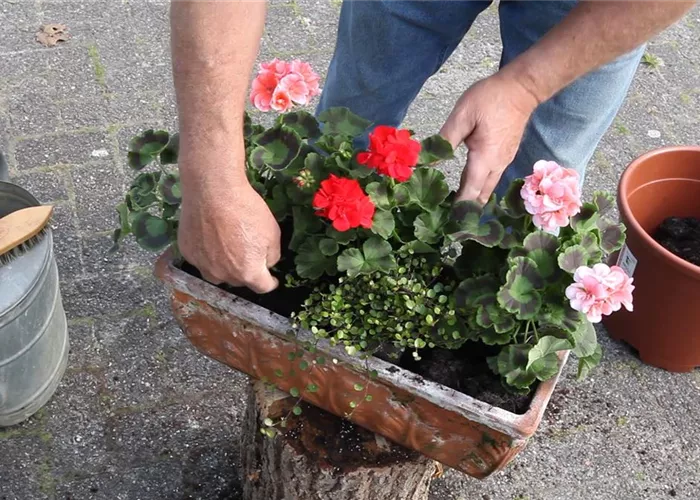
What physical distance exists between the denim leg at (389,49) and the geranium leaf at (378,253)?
60 cm

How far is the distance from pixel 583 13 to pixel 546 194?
1.08 feet

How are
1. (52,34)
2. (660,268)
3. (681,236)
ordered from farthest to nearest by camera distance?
(52,34)
(681,236)
(660,268)

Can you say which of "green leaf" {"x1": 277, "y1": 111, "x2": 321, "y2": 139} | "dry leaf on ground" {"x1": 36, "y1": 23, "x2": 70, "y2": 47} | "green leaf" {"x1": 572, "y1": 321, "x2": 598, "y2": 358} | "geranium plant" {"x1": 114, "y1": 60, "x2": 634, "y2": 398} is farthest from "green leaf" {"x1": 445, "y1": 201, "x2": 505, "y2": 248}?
"dry leaf on ground" {"x1": 36, "y1": 23, "x2": 70, "y2": 47}

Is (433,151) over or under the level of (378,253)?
over

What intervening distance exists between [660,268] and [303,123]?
124 cm

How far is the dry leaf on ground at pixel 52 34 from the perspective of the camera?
10.9 ft

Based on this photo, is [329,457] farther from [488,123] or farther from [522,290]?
[488,123]

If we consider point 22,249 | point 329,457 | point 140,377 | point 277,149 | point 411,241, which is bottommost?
point 140,377

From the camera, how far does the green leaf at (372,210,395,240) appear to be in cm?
136

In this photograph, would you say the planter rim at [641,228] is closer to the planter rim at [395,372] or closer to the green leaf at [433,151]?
the planter rim at [395,372]

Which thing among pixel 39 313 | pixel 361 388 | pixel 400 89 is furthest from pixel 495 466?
pixel 39 313

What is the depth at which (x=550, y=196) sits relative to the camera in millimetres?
1277

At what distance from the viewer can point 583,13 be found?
1369 mm

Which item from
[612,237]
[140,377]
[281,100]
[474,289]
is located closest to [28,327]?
[140,377]
